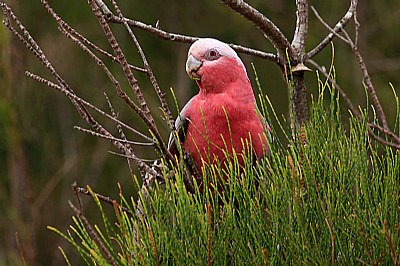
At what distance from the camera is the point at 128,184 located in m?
4.83

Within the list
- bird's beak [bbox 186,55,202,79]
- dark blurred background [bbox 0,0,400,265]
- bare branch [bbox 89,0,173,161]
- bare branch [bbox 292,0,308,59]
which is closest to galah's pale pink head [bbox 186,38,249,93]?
bird's beak [bbox 186,55,202,79]

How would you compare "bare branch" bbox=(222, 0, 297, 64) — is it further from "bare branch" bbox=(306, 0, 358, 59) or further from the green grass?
the green grass

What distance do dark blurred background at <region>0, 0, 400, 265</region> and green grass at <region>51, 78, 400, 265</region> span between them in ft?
9.99

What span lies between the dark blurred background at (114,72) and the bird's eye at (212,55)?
8.33 feet

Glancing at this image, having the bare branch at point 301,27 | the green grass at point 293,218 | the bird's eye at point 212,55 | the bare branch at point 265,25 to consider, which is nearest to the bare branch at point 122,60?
the green grass at point 293,218

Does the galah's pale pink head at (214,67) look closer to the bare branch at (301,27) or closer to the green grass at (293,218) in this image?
the bare branch at (301,27)

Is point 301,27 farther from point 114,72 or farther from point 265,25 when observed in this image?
point 114,72

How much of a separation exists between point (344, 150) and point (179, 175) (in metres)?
0.28

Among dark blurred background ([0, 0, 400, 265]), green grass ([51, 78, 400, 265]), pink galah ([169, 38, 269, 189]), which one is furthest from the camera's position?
dark blurred background ([0, 0, 400, 265])

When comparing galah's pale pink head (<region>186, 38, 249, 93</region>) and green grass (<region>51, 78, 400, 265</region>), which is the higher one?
galah's pale pink head (<region>186, 38, 249, 93</region>)

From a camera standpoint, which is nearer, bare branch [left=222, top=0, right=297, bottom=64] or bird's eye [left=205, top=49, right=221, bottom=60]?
bare branch [left=222, top=0, right=297, bottom=64]

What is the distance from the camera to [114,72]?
4.70m

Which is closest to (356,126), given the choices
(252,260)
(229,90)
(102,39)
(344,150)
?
(344,150)

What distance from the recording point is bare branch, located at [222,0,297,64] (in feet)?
4.87
